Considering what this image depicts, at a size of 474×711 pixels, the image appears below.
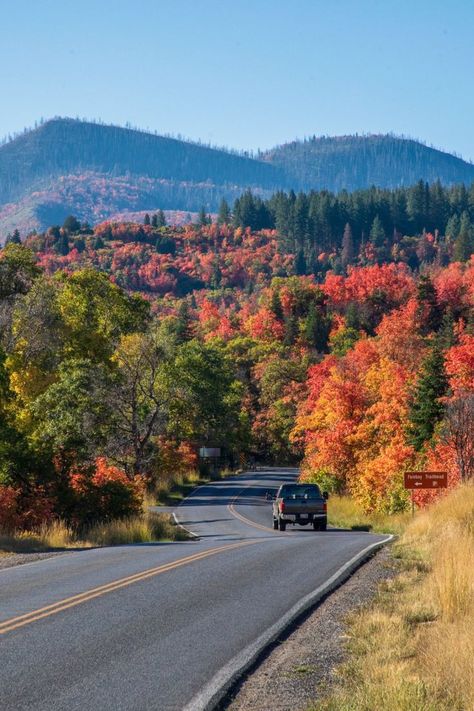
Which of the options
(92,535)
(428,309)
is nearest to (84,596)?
(92,535)

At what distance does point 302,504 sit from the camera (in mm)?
35156

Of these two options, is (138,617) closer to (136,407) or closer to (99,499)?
(99,499)

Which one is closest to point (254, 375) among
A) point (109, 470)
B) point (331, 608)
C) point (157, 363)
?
point (157, 363)

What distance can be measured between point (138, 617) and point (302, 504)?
23197 millimetres

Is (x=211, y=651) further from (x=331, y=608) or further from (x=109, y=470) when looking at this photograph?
(x=109, y=470)

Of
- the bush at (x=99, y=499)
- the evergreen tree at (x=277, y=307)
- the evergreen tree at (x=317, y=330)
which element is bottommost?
the bush at (x=99, y=499)

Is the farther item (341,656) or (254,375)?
(254,375)

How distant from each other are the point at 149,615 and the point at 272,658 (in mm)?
2369

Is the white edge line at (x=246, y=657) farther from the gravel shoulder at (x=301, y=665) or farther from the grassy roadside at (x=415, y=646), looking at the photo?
the grassy roadside at (x=415, y=646)

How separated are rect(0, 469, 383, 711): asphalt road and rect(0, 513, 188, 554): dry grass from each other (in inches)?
141

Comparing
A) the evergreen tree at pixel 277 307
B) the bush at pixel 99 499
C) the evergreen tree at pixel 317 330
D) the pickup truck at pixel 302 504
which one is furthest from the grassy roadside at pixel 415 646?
the evergreen tree at pixel 277 307

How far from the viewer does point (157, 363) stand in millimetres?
54375

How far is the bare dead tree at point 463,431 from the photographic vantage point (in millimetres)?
40562

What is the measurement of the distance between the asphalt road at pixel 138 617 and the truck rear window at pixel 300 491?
38.4 feet
